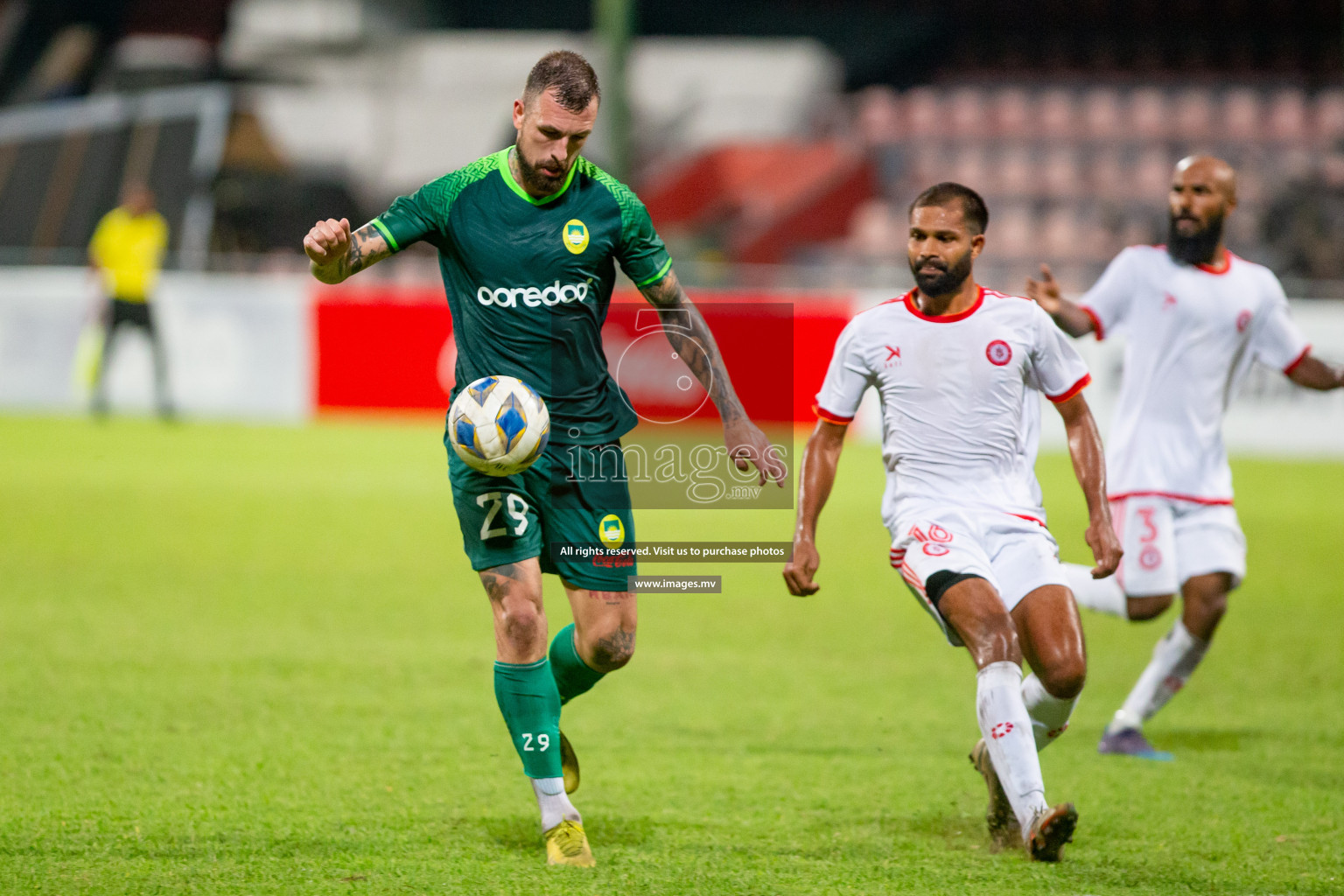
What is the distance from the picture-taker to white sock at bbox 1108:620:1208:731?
6102 mm

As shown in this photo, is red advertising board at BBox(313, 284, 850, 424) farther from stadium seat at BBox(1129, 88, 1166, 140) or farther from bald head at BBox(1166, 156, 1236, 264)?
stadium seat at BBox(1129, 88, 1166, 140)

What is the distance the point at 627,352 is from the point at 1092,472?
11937 mm

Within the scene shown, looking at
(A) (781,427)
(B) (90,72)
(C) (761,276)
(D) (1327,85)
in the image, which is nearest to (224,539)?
(A) (781,427)

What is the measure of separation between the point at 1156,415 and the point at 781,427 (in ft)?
25.4

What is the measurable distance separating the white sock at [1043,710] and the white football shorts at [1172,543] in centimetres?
139

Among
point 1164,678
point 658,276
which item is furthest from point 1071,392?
point 1164,678

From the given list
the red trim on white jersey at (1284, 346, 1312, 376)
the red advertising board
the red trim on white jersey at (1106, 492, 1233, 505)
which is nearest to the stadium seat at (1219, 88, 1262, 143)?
the red advertising board

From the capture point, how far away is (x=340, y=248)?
4258 millimetres

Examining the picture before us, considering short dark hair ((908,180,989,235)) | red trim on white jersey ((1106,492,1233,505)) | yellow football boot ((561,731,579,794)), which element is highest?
short dark hair ((908,180,989,235))

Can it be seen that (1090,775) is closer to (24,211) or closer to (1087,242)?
(1087,242)

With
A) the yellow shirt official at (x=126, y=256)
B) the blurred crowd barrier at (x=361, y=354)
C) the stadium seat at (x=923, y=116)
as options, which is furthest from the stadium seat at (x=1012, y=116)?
the yellow shirt official at (x=126, y=256)

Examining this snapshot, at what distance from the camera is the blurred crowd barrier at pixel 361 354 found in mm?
15734

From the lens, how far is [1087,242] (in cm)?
2252

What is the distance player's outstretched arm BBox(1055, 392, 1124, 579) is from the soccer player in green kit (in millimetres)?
919
